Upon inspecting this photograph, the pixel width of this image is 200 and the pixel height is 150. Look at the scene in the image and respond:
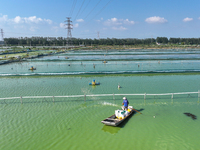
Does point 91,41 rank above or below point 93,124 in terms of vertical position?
above

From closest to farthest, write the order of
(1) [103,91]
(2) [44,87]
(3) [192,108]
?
(3) [192,108] → (1) [103,91] → (2) [44,87]

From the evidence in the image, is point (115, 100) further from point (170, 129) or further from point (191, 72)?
point (191, 72)

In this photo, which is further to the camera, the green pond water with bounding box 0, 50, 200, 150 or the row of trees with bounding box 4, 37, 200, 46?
the row of trees with bounding box 4, 37, 200, 46

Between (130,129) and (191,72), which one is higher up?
(191,72)

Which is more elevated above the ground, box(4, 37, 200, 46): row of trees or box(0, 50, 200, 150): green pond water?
box(4, 37, 200, 46): row of trees

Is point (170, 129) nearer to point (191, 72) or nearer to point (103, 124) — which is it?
point (103, 124)

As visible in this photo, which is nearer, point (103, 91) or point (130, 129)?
point (130, 129)

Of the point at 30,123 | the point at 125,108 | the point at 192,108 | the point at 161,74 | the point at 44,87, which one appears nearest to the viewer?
the point at 30,123

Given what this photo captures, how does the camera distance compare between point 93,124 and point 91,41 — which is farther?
point 91,41

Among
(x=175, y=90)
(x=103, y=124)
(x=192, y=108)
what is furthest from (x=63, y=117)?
(x=175, y=90)

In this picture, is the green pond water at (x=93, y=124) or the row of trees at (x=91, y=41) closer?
the green pond water at (x=93, y=124)

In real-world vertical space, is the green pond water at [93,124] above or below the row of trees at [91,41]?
below
